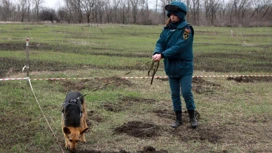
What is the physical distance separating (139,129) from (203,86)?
174 inches

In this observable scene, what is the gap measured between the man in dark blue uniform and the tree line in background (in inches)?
2164

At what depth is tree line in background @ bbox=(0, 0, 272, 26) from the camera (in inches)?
2520

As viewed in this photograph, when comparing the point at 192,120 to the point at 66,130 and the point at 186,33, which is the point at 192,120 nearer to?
the point at 186,33

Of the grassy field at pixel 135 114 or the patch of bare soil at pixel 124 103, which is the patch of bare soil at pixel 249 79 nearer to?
the grassy field at pixel 135 114

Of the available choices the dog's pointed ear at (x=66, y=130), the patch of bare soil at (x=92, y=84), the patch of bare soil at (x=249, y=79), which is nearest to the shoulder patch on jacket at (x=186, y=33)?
the dog's pointed ear at (x=66, y=130)

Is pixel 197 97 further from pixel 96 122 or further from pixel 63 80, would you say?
pixel 63 80

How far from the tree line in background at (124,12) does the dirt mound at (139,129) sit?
5494 centimetres

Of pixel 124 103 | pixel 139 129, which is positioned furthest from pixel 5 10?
pixel 139 129

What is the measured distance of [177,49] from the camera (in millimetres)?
5270

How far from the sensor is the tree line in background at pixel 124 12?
210 feet

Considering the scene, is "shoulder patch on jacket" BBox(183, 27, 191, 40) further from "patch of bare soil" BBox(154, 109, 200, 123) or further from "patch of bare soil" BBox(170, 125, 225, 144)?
"patch of bare soil" BBox(154, 109, 200, 123)

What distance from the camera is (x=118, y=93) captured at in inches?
326

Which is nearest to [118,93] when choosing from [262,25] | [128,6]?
[262,25]

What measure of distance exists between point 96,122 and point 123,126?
583 millimetres
